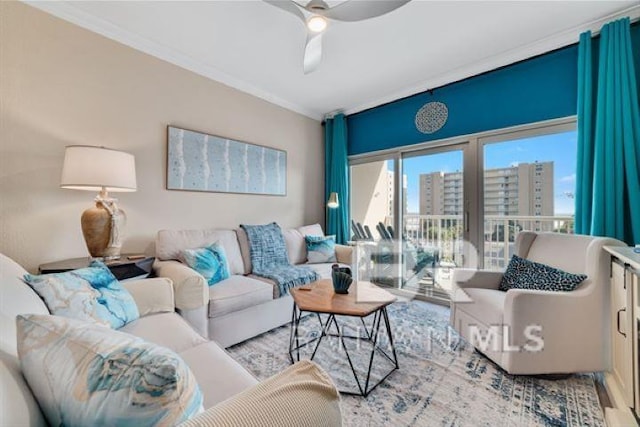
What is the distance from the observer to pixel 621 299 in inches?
60.7

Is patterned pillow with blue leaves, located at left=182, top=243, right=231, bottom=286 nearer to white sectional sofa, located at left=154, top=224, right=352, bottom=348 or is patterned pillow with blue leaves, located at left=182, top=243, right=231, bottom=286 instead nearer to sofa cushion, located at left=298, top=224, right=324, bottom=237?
white sectional sofa, located at left=154, top=224, right=352, bottom=348

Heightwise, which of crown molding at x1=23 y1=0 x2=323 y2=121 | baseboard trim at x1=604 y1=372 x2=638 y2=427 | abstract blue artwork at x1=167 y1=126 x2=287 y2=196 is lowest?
baseboard trim at x1=604 y1=372 x2=638 y2=427

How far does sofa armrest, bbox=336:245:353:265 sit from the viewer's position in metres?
3.36

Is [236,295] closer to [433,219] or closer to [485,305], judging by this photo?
[485,305]

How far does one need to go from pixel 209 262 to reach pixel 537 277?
2521mm

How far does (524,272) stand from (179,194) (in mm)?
3126

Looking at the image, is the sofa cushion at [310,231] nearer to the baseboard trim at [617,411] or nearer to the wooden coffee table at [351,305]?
the wooden coffee table at [351,305]

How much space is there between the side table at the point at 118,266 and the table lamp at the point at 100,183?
0.12m

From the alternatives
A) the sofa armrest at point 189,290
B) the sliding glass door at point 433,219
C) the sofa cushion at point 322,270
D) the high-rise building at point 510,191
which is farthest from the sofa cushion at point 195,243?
the high-rise building at point 510,191

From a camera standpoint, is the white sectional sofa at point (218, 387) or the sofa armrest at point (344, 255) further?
the sofa armrest at point (344, 255)

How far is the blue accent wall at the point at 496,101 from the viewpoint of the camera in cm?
249

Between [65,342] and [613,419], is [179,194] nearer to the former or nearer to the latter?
[65,342]

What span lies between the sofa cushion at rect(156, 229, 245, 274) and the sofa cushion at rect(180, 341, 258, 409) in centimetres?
138

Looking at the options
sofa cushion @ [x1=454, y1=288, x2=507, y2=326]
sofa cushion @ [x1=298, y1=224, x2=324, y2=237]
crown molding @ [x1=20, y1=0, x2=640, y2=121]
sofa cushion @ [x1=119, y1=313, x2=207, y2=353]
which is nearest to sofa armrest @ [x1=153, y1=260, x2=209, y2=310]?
sofa cushion @ [x1=119, y1=313, x2=207, y2=353]
